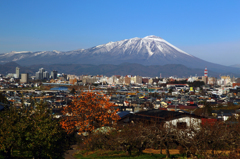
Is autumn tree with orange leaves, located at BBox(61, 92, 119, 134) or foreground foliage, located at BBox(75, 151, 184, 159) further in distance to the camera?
autumn tree with orange leaves, located at BBox(61, 92, 119, 134)

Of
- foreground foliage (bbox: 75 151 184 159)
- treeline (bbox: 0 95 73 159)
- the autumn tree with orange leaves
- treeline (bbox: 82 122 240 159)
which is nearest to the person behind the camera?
treeline (bbox: 0 95 73 159)

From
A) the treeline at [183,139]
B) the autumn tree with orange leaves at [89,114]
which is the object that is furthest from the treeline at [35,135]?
the autumn tree with orange leaves at [89,114]

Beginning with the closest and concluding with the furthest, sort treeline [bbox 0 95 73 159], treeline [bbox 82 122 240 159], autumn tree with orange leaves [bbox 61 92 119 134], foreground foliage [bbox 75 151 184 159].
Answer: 1. treeline [bbox 0 95 73 159]
2. treeline [bbox 82 122 240 159]
3. foreground foliage [bbox 75 151 184 159]
4. autumn tree with orange leaves [bbox 61 92 119 134]

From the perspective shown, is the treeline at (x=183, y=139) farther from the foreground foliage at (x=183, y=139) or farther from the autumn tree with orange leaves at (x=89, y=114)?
the autumn tree with orange leaves at (x=89, y=114)

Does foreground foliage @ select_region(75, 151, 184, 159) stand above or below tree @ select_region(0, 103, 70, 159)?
below

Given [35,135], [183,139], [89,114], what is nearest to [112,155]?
[89,114]

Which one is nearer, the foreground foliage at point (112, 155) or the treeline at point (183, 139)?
the treeline at point (183, 139)

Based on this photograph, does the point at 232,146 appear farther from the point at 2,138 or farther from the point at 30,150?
the point at 2,138

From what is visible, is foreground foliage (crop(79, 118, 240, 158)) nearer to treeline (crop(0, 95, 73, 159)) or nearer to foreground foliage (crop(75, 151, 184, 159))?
foreground foliage (crop(75, 151, 184, 159))

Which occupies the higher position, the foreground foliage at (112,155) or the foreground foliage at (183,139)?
the foreground foliage at (183,139)

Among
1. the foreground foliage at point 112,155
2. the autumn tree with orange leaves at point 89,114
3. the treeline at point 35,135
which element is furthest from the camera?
the autumn tree with orange leaves at point 89,114

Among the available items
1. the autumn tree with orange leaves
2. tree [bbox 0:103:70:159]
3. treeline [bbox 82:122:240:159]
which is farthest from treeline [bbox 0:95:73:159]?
the autumn tree with orange leaves
